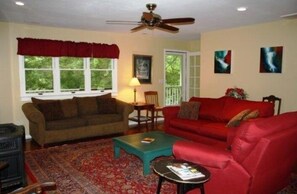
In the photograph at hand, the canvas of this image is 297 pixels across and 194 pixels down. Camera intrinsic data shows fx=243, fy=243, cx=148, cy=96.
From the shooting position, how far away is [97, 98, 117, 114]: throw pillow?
565 cm

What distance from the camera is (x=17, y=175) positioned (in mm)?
2910

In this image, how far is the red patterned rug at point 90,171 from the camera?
297 cm

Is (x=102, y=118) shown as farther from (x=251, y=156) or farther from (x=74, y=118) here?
(x=251, y=156)

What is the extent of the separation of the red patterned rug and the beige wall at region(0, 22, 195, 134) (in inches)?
56.2

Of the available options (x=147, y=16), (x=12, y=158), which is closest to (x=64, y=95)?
(x=12, y=158)

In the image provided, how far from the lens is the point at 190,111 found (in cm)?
493

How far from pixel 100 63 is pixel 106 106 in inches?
49.8

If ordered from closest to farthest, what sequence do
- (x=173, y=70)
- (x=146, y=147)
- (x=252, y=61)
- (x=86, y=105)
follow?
1. (x=146, y=147)
2. (x=252, y=61)
3. (x=86, y=105)
4. (x=173, y=70)

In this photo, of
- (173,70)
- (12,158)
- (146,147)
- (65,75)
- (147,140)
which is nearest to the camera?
(12,158)

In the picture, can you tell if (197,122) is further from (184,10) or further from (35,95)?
(35,95)

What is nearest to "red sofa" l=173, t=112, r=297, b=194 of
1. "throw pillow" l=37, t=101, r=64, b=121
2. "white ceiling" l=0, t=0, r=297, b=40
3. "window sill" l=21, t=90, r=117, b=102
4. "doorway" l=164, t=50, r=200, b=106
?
"white ceiling" l=0, t=0, r=297, b=40

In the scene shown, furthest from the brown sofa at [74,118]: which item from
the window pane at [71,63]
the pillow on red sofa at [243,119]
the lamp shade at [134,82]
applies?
the pillow on red sofa at [243,119]

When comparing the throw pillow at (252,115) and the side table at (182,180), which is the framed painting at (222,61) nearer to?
the throw pillow at (252,115)

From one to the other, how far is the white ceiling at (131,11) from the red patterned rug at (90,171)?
8.02ft
